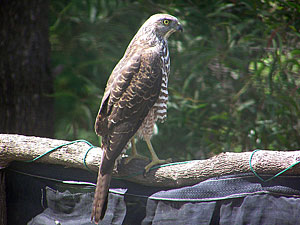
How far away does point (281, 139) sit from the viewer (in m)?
3.13

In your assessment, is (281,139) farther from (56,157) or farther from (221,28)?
(56,157)

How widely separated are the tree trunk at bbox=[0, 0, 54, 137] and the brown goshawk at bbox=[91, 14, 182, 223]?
4.72 ft

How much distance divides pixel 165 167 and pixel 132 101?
0.38 metres

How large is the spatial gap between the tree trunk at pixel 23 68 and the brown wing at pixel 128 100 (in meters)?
1.46

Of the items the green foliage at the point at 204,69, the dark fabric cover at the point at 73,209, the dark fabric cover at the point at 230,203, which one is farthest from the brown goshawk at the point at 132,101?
the green foliage at the point at 204,69

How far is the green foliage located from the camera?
130 inches

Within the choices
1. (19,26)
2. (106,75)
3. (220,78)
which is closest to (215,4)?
(220,78)

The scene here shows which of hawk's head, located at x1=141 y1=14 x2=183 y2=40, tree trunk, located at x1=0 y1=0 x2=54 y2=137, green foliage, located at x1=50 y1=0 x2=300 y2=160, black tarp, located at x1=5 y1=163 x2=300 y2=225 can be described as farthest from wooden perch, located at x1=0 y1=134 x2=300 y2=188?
green foliage, located at x1=50 y1=0 x2=300 y2=160

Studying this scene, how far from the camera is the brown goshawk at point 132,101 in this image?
187cm

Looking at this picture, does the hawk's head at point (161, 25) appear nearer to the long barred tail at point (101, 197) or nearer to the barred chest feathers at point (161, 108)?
the barred chest feathers at point (161, 108)

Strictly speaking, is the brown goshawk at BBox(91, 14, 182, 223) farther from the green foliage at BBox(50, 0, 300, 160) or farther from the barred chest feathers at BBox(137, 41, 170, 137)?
the green foliage at BBox(50, 0, 300, 160)

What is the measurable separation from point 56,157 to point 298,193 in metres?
1.15

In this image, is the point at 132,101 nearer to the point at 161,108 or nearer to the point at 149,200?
the point at 161,108

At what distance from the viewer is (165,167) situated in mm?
1840
